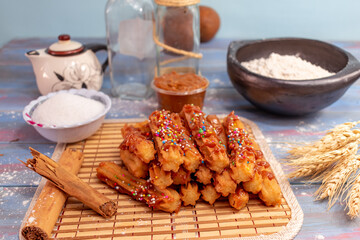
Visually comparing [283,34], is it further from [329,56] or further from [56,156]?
[56,156]

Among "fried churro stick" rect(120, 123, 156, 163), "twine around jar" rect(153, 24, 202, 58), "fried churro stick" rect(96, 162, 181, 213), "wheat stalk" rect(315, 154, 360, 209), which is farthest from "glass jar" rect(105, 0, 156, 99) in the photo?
"wheat stalk" rect(315, 154, 360, 209)

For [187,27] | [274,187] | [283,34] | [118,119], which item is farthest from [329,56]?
[283,34]

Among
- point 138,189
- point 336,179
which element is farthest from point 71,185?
point 336,179

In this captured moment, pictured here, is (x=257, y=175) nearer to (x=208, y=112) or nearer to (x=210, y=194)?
(x=210, y=194)

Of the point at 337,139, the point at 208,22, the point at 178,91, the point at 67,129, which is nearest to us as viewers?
the point at 337,139

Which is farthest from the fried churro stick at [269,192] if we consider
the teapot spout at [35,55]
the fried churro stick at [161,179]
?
the teapot spout at [35,55]

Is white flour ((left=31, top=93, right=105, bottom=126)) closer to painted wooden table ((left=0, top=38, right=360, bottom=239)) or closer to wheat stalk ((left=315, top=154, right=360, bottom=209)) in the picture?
painted wooden table ((left=0, top=38, right=360, bottom=239))
